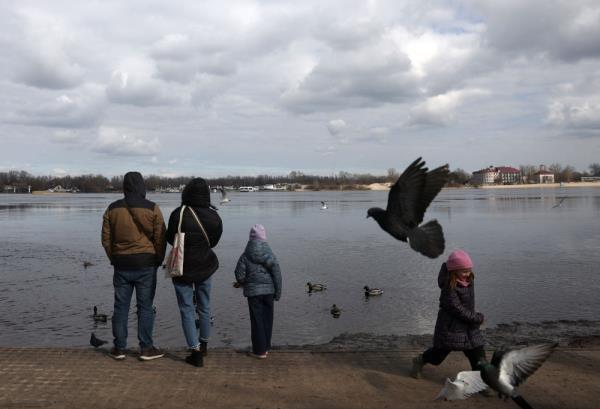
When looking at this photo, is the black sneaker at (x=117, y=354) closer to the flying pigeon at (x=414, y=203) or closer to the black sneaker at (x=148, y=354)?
the black sneaker at (x=148, y=354)

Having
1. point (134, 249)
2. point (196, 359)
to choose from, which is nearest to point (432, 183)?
point (196, 359)

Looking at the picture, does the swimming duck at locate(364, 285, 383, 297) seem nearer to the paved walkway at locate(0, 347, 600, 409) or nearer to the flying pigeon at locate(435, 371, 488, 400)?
the paved walkway at locate(0, 347, 600, 409)

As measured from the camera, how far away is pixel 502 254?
21.8m

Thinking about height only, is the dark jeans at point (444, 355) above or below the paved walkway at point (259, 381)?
above

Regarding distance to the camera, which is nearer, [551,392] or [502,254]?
[551,392]

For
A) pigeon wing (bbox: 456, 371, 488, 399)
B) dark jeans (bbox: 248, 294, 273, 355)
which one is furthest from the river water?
pigeon wing (bbox: 456, 371, 488, 399)

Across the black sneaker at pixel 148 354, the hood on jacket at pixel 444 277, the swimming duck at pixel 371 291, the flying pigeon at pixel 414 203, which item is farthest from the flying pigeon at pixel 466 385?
the swimming duck at pixel 371 291

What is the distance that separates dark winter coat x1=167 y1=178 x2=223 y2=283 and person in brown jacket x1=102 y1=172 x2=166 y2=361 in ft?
0.79

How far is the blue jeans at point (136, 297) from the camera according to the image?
6.23m

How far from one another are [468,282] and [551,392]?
1.30 meters

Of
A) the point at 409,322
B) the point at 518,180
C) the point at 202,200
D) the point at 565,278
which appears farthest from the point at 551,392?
the point at 518,180

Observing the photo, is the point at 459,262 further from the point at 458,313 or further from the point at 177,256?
the point at 177,256

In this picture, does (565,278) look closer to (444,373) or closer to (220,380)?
(444,373)

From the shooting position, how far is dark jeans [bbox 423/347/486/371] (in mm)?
5574
